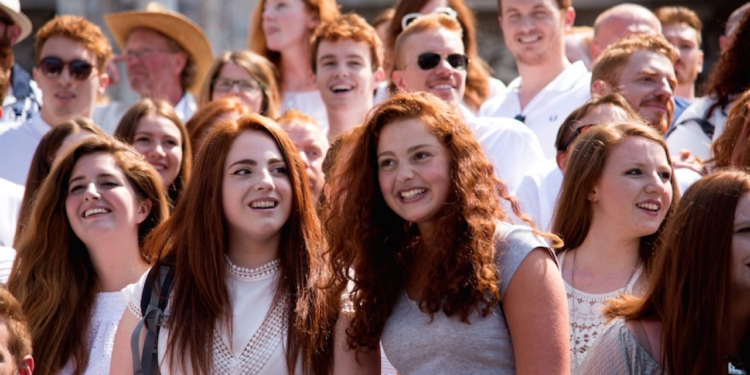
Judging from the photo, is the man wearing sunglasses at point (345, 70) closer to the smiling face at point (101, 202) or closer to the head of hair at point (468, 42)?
the head of hair at point (468, 42)

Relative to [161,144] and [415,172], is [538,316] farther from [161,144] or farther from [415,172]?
[161,144]

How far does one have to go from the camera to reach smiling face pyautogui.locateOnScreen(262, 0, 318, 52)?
7535 mm

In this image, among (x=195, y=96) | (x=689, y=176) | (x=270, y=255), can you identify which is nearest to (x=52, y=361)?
(x=270, y=255)

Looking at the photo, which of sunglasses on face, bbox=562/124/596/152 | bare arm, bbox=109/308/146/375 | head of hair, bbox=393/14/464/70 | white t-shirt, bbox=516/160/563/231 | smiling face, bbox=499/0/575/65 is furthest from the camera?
smiling face, bbox=499/0/575/65

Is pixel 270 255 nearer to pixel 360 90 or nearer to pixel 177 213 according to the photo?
pixel 177 213

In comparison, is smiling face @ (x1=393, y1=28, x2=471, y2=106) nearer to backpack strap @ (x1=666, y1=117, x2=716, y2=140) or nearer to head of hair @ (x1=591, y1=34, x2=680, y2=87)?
head of hair @ (x1=591, y1=34, x2=680, y2=87)

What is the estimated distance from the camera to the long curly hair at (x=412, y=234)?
371 centimetres

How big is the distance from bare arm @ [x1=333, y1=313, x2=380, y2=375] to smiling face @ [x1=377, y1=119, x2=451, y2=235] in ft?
1.56

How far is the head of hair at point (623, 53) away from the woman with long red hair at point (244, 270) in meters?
2.18

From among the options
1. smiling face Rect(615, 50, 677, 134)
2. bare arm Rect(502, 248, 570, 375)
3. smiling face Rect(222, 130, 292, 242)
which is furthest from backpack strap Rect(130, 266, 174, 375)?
smiling face Rect(615, 50, 677, 134)

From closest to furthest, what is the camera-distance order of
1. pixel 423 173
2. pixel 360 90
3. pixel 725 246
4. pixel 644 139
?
pixel 725 246 → pixel 423 173 → pixel 644 139 → pixel 360 90

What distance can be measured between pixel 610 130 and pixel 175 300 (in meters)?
1.86

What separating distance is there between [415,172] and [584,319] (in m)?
0.95

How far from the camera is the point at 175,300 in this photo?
4.16 meters
